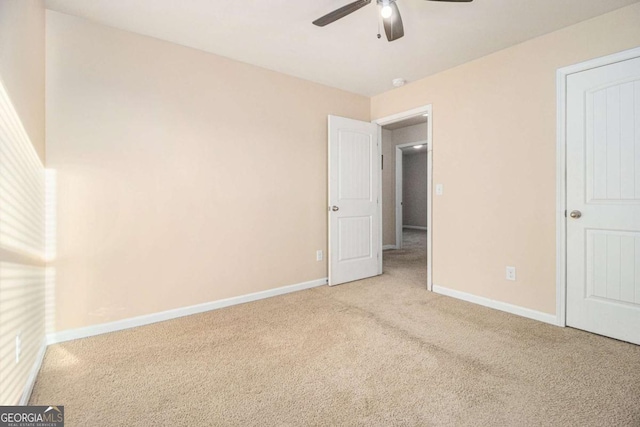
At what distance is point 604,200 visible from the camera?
229 centimetres

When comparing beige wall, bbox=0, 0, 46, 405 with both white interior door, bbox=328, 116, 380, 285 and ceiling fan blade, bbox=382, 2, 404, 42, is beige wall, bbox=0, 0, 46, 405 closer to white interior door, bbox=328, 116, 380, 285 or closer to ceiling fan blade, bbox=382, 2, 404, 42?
ceiling fan blade, bbox=382, 2, 404, 42

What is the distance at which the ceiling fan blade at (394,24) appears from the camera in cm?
194

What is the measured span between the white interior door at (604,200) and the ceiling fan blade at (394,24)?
1.51 m

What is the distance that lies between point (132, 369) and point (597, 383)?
2.73 m

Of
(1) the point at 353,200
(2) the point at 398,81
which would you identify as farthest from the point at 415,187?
(2) the point at 398,81

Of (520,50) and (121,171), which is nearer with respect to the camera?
(121,171)

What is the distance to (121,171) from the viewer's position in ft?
8.14

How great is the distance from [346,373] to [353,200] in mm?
2314

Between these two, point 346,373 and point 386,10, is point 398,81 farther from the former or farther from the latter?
point 346,373

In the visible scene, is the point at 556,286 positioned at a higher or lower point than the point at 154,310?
higher

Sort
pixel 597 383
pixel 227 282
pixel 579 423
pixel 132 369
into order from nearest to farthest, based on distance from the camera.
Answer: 1. pixel 579 423
2. pixel 597 383
3. pixel 132 369
4. pixel 227 282

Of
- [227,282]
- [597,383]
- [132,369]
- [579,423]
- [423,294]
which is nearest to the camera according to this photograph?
[579,423]

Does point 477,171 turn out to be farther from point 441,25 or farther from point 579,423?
point 579,423

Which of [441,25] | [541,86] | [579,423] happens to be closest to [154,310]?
[579,423]
